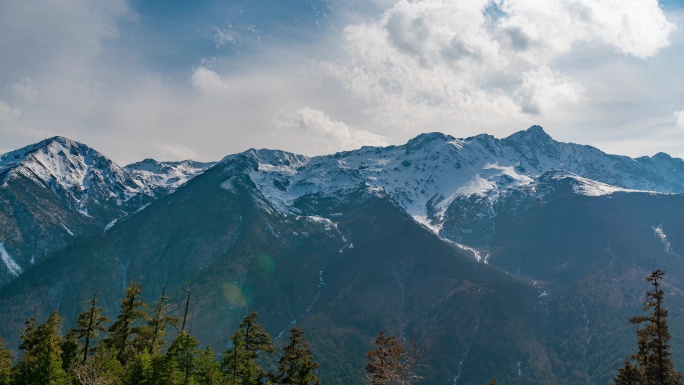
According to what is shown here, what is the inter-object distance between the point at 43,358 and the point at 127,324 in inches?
369

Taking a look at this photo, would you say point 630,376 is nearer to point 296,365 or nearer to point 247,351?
point 296,365

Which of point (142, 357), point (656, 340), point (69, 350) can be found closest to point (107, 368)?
point (142, 357)

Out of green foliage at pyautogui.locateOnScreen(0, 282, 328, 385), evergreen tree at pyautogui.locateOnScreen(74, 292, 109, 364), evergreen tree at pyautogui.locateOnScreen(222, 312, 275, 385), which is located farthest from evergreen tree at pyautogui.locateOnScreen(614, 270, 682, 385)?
evergreen tree at pyautogui.locateOnScreen(74, 292, 109, 364)

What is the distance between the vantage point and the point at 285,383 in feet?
197

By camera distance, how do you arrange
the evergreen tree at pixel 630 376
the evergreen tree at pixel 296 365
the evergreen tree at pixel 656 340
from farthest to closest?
the evergreen tree at pixel 630 376 < the evergreen tree at pixel 296 365 < the evergreen tree at pixel 656 340

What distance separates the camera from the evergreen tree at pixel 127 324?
61938mm

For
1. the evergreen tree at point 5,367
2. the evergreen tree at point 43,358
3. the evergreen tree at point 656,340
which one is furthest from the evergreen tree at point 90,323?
the evergreen tree at point 656,340

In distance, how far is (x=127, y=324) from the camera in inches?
2494

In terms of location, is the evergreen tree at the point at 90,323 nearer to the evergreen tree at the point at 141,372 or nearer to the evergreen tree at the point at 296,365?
the evergreen tree at the point at 141,372

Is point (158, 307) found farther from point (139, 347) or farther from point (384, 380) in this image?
point (384, 380)

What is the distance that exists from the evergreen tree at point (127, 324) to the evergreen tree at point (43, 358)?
603cm

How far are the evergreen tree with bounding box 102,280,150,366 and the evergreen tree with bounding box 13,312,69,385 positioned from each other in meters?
6.03

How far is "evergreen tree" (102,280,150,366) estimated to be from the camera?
61.9 meters

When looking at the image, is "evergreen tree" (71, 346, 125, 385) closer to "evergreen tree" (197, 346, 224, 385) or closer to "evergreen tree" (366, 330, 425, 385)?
"evergreen tree" (197, 346, 224, 385)
